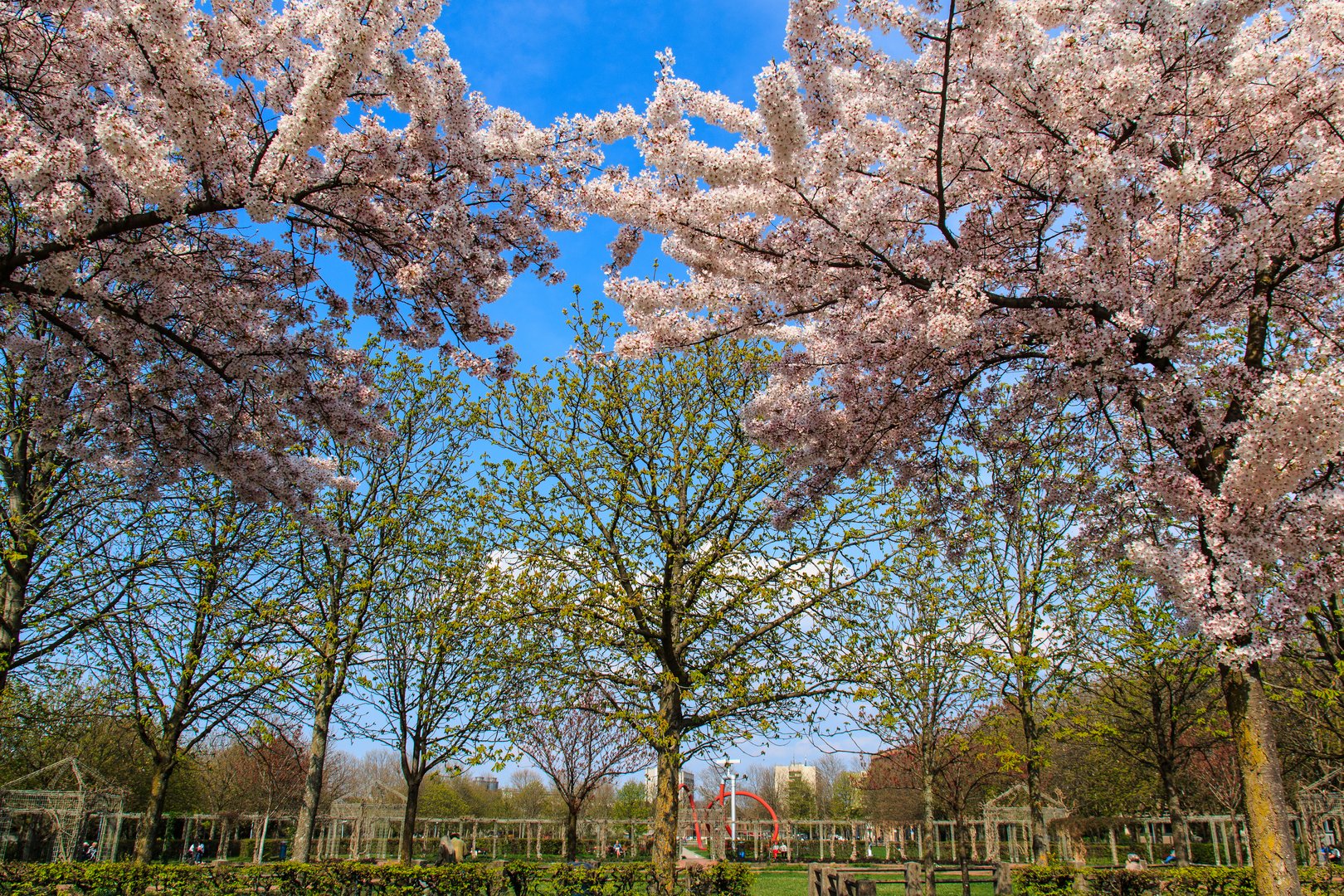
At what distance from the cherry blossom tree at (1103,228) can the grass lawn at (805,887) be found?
13752mm

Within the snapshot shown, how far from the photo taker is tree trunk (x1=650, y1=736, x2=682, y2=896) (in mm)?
9438

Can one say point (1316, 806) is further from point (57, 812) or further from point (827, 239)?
point (57, 812)

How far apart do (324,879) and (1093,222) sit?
1119 cm

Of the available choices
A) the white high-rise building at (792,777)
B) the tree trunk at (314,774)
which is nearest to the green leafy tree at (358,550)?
the tree trunk at (314,774)

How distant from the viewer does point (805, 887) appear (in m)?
19.9

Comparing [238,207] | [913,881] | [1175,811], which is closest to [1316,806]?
[1175,811]

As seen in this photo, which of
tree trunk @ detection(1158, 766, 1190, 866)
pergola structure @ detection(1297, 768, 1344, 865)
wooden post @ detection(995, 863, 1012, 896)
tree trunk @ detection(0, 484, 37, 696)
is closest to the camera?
tree trunk @ detection(0, 484, 37, 696)

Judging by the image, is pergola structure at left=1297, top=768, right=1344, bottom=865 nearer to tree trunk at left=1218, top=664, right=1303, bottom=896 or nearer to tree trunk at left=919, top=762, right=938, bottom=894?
tree trunk at left=919, top=762, right=938, bottom=894

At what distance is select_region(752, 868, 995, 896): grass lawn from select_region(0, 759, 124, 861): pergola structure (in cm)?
1706

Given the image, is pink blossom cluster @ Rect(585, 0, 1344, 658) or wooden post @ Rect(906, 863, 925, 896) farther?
wooden post @ Rect(906, 863, 925, 896)

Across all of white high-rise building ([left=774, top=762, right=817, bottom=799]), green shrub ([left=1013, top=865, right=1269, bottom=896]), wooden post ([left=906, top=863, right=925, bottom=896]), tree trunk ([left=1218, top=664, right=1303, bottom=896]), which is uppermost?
tree trunk ([left=1218, top=664, right=1303, bottom=896])

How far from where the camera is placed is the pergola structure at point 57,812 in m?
18.8

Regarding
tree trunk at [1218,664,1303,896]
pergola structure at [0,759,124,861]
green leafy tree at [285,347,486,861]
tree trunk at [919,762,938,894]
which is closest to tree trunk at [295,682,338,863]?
green leafy tree at [285,347,486,861]

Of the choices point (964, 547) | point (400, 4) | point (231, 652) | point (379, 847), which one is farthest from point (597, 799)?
point (400, 4)
